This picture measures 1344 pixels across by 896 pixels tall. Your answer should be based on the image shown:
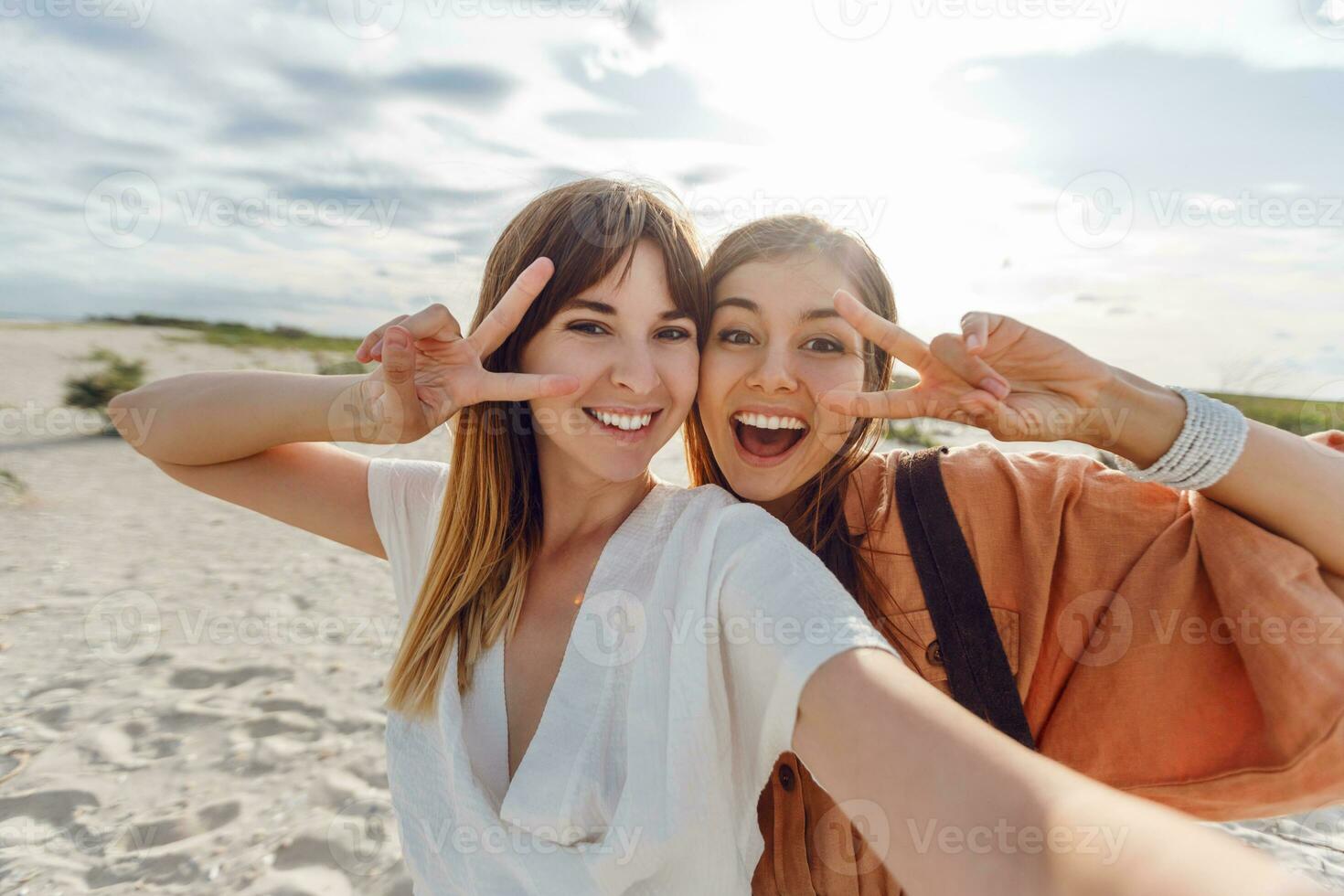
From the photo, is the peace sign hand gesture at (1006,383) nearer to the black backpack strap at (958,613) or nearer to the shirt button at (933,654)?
the black backpack strap at (958,613)

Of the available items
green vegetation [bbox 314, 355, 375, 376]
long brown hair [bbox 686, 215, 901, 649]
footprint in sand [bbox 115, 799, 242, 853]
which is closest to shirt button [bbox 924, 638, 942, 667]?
long brown hair [bbox 686, 215, 901, 649]

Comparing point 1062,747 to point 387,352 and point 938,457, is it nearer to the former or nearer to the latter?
point 938,457

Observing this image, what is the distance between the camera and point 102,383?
1277 centimetres

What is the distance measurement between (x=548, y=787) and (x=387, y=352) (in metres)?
1.16

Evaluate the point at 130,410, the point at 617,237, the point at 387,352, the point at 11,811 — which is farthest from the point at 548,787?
the point at 11,811

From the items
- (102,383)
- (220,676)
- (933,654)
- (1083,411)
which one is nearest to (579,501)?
(933,654)

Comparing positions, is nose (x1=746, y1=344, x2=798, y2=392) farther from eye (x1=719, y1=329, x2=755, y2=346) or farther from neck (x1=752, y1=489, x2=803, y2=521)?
neck (x1=752, y1=489, x2=803, y2=521)

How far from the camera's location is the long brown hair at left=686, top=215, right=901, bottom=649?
2143mm

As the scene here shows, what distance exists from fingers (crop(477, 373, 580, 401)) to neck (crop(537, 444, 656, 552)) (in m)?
0.40

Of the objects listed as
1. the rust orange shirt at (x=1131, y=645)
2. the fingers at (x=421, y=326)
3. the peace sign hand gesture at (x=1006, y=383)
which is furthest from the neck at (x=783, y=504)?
the fingers at (x=421, y=326)

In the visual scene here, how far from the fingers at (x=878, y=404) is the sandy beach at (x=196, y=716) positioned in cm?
256

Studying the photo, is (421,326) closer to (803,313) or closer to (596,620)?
(596,620)

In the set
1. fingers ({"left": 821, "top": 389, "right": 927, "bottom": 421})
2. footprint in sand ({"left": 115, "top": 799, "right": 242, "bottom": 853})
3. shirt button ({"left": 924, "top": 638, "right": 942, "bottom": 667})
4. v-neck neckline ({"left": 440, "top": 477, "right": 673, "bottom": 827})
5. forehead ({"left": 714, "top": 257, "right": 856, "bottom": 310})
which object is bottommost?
footprint in sand ({"left": 115, "top": 799, "right": 242, "bottom": 853})

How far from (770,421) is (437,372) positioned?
106 cm
